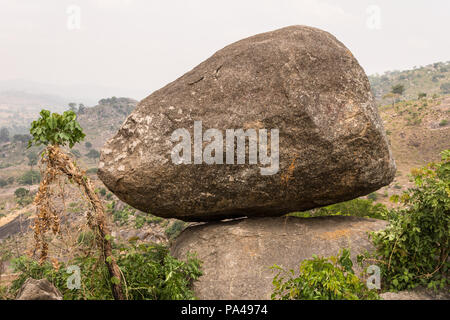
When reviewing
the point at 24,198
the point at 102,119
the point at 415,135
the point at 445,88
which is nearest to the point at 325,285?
the point at 24,198

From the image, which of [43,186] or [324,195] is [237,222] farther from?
[43,186]

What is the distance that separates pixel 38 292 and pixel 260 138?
460 cm

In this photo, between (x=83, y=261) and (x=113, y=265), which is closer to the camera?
(x=113, y=265)

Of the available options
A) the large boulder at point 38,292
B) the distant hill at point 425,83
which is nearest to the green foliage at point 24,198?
the large boulder at point 38,292

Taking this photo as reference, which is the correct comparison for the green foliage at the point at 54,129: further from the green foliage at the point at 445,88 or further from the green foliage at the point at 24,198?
the green foliage at the point at 445,88

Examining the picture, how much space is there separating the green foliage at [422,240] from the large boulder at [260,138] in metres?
1.27

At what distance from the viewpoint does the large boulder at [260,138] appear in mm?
6340

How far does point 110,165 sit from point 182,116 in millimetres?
1830

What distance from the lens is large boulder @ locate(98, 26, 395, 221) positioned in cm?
634

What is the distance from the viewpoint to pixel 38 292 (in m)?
4.59

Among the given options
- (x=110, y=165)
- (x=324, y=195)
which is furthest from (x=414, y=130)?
(x=110, y=165)

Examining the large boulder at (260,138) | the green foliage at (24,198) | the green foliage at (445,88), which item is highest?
the green foliage at (445,88)

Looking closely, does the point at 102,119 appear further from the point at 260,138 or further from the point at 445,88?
the point at 260,138

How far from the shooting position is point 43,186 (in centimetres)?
455
